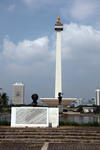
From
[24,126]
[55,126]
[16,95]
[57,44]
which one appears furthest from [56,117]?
[16,95]

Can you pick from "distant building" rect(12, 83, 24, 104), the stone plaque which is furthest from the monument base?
"distant building" rect(12, 83, 24, 104)

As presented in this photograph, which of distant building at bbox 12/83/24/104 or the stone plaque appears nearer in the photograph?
the stone plaque

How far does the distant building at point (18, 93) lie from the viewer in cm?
10905

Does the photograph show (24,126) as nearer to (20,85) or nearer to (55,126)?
(55,126)

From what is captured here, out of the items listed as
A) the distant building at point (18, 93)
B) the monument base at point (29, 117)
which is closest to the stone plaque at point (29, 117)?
the monument base at point (29, 117)

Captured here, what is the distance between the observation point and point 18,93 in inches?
4387

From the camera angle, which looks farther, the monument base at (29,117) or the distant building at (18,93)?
the distant building at (18,93)

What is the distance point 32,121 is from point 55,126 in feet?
5.07

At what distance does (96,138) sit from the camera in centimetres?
1035

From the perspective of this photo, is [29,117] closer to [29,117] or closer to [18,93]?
[29,117]

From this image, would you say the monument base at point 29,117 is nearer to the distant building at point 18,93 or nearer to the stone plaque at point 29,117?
the stone plaque at point 29,117

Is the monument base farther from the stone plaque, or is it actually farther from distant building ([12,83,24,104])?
distant building ([12,83,24,104])

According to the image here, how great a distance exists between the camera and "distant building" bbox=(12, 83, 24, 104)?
109m

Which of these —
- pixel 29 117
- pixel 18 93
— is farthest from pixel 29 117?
pixel 18 93
